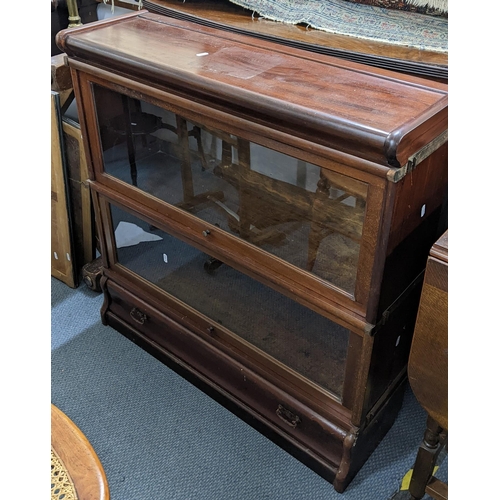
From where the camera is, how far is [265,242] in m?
1.21

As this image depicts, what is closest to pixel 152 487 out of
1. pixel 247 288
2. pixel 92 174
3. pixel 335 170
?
pixel 247 288

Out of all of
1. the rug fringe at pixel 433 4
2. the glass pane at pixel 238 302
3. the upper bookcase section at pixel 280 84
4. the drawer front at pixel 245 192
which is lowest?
the glass pane at pixel 238 302

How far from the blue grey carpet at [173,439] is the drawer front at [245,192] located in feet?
1.86

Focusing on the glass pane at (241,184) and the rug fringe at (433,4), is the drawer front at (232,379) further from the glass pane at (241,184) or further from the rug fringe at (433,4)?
the rug fringe at (433,4)

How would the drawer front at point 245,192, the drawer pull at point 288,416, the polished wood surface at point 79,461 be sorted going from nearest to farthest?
1. the polished wood surface at point 79,461
2. the drawer front at point 245,192
3. the drawer pull at point 288,416

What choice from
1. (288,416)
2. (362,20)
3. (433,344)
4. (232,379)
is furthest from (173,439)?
(362,20)

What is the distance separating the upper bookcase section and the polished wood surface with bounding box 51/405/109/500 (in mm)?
625

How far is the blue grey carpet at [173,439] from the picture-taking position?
1388mm

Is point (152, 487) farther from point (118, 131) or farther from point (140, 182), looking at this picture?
point (118, 131)

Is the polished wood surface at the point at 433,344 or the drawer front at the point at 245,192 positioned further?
the drawer front at the point at 245,192

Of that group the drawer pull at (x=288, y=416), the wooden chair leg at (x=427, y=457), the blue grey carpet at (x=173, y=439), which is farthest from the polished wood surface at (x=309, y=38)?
the blue grey carpet at (x=173, y=439)

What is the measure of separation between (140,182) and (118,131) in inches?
5.6

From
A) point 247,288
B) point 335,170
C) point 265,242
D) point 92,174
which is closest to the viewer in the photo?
point 335,170

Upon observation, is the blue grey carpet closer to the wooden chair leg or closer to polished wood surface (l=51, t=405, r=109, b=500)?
the wooden chair leg
